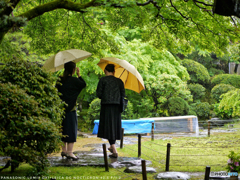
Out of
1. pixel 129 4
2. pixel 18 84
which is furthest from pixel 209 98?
pixel 18 84

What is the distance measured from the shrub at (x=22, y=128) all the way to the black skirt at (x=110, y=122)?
2.45 m

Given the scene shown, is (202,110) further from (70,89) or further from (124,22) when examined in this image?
(70,89)

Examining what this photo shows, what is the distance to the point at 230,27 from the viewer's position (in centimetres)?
656

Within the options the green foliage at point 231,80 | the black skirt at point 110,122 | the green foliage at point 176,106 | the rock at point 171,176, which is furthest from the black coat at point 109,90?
the green foliage at point 231,80

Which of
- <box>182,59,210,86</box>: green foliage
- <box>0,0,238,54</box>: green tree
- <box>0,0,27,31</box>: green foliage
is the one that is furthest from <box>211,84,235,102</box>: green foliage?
<box>0,0,27,31</box>: green foliage

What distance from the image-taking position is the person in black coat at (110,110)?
6.20m

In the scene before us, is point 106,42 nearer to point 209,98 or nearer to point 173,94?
point 173,94

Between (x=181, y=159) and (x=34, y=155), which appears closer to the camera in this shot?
(x=34, y=155)

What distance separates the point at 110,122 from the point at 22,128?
296 centimetres

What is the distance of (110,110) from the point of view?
6262mm

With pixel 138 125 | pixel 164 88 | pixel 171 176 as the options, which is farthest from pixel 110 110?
pixel 164 88

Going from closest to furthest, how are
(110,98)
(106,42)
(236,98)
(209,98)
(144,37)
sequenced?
1. (110,98)
2. (144,37)
3. (106,42)
4. (236,98)
5. (209,98)

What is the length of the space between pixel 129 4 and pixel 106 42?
3877mm

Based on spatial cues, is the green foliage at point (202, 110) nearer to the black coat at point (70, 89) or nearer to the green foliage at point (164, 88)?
the green foliage at point (164, 88)
